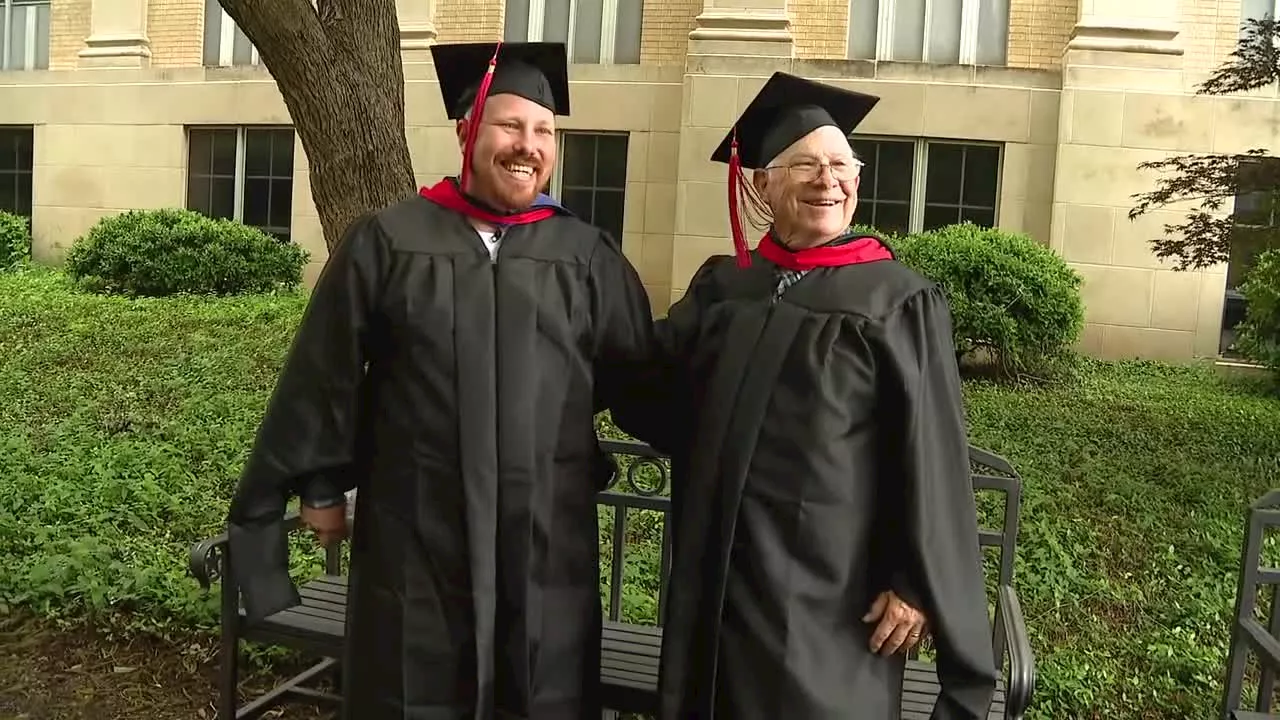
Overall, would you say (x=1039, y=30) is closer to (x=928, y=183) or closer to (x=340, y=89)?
(x=928, y=183)

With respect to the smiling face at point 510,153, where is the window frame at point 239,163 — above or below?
above

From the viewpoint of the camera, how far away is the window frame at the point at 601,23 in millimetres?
12820

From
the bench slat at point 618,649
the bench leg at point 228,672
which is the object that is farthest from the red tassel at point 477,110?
the bench leg at point 228,672

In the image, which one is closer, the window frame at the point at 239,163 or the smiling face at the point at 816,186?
the smiling face at the point at 816,186

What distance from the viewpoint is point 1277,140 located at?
11.4 metres

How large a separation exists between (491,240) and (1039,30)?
1084 centimetres

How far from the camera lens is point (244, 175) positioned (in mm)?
14453

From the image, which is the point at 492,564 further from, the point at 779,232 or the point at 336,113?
the point at 336,113

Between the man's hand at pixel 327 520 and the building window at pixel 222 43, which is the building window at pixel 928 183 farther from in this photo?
the man's hand at pixel 327 520

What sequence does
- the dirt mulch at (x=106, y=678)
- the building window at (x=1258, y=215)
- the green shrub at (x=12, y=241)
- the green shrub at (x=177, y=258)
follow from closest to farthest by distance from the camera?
the dirt mulch at (x=106, y=678) → the building window at (x=1258, y=215) → the green shrub at (x=177, y=258) → the green shrub at (x=12, y=241)

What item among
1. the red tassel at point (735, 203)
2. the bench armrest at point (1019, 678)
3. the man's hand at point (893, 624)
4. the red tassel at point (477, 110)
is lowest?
the bench armrest at point (1019, 678)

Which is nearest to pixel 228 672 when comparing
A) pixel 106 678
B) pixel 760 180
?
pixel 106 678

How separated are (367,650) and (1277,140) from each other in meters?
11.7

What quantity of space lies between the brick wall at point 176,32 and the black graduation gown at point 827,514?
1398cm
